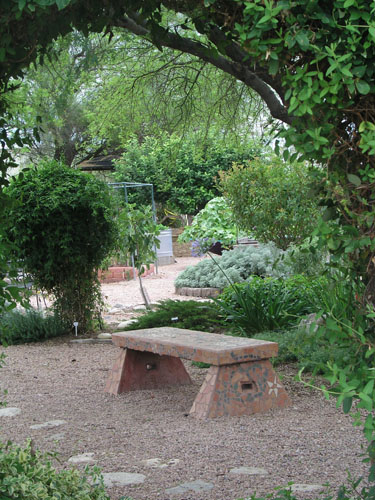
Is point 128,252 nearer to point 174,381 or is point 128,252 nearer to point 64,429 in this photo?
point 174,381

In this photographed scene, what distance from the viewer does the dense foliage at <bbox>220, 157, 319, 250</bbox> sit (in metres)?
11.8

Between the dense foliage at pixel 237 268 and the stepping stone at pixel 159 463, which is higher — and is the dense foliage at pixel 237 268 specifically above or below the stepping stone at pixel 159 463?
above

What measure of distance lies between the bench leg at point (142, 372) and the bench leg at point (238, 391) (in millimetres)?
998

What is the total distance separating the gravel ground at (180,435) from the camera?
3115 mm

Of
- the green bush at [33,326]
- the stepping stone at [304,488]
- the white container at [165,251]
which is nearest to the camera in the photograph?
the stepping stone at [304,488]

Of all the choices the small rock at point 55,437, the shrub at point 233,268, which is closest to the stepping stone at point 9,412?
the small rock at point 55,437

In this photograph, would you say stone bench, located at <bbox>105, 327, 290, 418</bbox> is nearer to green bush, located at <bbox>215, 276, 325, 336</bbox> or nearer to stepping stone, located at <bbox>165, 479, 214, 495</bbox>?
stepping stone, located at <bbox>165, 479, 214, 495</bbox>

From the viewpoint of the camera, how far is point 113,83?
8.59 metres

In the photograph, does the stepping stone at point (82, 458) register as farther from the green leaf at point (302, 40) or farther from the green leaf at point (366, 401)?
the green leaf at point (302, 40)

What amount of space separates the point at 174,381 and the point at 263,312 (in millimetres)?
1764

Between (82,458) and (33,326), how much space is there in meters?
4.62

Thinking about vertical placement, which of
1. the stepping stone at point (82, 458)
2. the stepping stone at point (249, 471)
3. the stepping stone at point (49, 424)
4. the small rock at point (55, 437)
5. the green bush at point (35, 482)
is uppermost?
the green bush at point (35, 482)

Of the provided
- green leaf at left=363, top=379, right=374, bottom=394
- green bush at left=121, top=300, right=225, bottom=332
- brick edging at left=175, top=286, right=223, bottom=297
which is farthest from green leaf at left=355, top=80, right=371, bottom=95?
brick edging at left=175, top=286, right=223, bottom=297

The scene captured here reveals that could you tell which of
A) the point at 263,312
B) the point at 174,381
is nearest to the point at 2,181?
the point at 174,381
